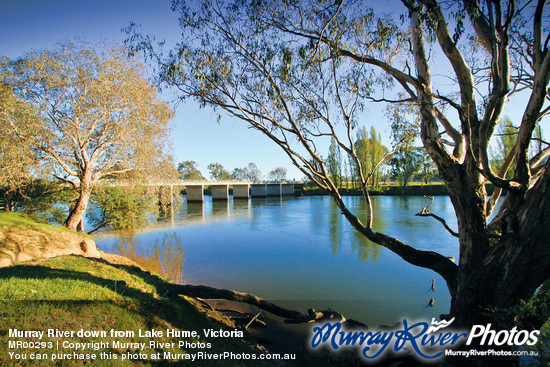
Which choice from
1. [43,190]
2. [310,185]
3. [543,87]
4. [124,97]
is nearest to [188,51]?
[543,87]

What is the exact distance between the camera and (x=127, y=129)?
11539 mm

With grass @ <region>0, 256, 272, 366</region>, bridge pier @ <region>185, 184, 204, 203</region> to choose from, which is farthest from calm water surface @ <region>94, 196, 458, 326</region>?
bridge pier @ <region>185, 184, 204, 203</region>

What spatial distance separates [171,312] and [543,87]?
6.26 metres

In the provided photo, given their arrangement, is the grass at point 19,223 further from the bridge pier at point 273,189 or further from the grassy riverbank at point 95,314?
the bridge pier at point 273,189

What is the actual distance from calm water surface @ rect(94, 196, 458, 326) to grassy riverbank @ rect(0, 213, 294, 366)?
3.70 meters

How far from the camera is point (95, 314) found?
371 cm

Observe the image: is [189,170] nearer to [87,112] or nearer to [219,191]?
[219,191]

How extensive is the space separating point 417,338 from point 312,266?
295 inches

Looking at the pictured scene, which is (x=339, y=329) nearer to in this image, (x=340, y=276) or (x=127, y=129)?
(x=340, y=276)

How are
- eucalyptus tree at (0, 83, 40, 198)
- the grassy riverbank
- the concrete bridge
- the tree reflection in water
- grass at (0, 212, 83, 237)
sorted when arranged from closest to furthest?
the grassy riverbank → grass at (0, 212, 83, 237) → eucalyptus tree at (0, 83, 40, 198) → the tree reflection in water → the concrete bridge

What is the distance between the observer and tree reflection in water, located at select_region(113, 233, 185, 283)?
403 inches

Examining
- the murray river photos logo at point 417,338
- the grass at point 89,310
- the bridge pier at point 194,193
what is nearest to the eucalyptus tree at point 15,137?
the grass at point 89,310

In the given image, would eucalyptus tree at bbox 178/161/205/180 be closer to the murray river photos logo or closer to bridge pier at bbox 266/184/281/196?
bridge pier at bbox 266/184/281/196

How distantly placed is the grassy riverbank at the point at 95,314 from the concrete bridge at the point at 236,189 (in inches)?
1671
